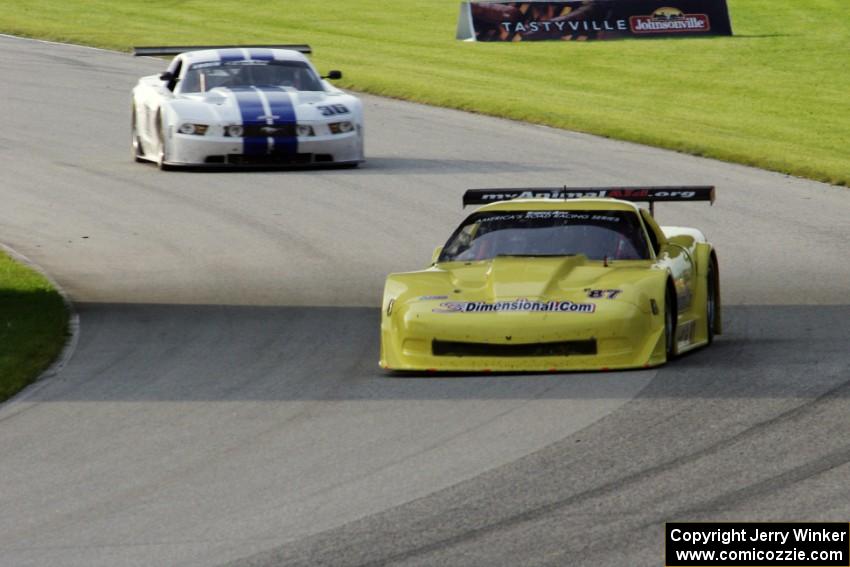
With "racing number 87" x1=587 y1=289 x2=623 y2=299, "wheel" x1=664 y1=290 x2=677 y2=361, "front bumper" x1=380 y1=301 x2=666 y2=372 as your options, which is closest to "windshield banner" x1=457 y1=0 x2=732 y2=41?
"wheel" x1=664 y1=290 x2=677 y2=361

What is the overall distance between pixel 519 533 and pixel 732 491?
110cm

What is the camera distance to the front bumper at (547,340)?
435 inches

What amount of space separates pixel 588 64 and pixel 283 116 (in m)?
17.1

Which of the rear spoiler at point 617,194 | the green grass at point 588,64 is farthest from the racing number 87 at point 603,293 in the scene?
the green grass at point 588,64

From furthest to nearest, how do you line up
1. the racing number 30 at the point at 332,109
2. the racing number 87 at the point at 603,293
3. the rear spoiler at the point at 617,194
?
the racing number 30 at the point at 332,109
the rear spoiler at the point at 617,194
the racing number 87 at the point at 603,293

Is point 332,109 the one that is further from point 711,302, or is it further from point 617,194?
point 711,302

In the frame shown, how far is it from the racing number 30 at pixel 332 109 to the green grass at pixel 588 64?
570 cm

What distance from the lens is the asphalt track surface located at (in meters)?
7.65

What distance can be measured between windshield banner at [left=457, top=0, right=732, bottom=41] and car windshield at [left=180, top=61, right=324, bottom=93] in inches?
623

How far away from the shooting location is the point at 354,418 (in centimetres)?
1000

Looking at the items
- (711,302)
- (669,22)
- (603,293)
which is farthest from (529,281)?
(669,22)

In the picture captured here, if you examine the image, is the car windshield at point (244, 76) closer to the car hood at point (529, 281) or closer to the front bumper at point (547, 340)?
the car hood at point (529, 281)

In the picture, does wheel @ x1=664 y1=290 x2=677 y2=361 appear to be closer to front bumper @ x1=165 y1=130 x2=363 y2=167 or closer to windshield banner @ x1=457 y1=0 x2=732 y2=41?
front bumper @ x1=165 y1=130 x2=363 y2=167

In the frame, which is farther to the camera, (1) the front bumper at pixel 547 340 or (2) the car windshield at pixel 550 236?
(2) the car windshield at pixel 550 236
